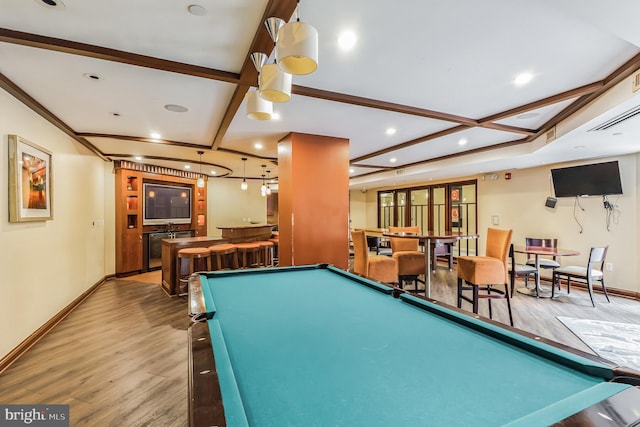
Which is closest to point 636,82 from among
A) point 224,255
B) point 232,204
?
point 224,255

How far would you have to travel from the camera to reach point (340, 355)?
104cm

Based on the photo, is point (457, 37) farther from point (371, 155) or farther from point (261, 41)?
point (371, 155)

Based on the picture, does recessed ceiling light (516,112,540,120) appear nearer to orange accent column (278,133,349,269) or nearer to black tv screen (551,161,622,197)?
orange accent column (278,133,349,269)

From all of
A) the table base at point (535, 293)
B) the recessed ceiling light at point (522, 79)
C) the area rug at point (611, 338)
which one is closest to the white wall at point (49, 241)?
the recessed ceiling light at point (522, 79)

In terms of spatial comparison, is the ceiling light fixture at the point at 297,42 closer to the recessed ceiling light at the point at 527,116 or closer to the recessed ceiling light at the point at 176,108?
the recessed ceiling light at the point at 176,108

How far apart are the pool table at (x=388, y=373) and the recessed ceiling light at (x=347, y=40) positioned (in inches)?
68.6

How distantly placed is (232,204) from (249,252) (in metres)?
3.29

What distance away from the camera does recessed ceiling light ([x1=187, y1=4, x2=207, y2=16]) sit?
62.5 inches

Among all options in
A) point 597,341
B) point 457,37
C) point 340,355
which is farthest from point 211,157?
point 597,341

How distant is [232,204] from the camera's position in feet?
28.7

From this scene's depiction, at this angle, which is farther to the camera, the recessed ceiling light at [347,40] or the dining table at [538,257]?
the dining table at [538,257]

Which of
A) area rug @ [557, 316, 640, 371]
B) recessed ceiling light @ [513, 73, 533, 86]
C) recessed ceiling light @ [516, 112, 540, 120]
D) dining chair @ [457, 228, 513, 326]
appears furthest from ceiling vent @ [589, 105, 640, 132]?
area rug @ [557, 316, 640, 371]

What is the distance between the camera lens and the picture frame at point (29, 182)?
252 centimetres

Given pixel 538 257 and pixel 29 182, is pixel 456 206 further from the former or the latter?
pixel 29 182
